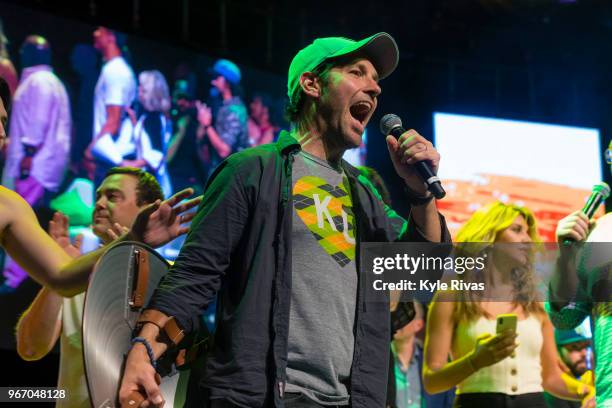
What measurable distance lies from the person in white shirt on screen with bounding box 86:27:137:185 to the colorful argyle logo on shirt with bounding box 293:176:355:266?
317 cm

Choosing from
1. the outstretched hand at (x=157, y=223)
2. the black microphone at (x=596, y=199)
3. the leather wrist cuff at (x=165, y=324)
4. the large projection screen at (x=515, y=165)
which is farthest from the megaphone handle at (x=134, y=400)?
the large projection screen at (x=515, y=165)

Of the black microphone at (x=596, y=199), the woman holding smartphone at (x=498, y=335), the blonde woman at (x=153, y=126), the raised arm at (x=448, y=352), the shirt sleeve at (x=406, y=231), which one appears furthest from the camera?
the blonde woman at (x=153, y=126)

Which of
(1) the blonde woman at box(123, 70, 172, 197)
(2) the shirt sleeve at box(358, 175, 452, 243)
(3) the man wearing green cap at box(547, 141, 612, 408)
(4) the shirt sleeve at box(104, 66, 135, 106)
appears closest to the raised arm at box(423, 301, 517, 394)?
(3) the man wearing green cap at box(547, 141, 612, 408)

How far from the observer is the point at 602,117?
7.73 metres

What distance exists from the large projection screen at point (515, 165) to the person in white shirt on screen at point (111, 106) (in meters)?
2.74

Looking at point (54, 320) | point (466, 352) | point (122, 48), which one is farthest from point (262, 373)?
point (122, 48)

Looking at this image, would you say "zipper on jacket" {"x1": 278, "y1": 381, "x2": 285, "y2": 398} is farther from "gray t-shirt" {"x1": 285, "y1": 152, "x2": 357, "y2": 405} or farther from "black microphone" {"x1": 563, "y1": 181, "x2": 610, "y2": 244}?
"black microphone" {"x1": 563, "y1": 181, "x2": 610, "y2": 244}

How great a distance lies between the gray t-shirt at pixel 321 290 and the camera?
194cm

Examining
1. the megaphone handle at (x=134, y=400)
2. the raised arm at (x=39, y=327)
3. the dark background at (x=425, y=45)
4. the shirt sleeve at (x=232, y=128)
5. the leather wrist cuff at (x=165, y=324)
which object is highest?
the dark background at (x=425, y=45)

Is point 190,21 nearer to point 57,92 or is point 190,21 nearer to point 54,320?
point 57,92

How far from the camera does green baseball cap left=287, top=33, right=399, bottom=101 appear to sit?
7.59 ft

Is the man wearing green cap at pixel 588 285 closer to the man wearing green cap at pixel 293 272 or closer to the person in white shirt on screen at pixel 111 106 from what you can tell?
the man wearing green cap at pixel 293 272

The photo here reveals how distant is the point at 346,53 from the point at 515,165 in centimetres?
498

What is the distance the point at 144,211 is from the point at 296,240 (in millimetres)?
473
